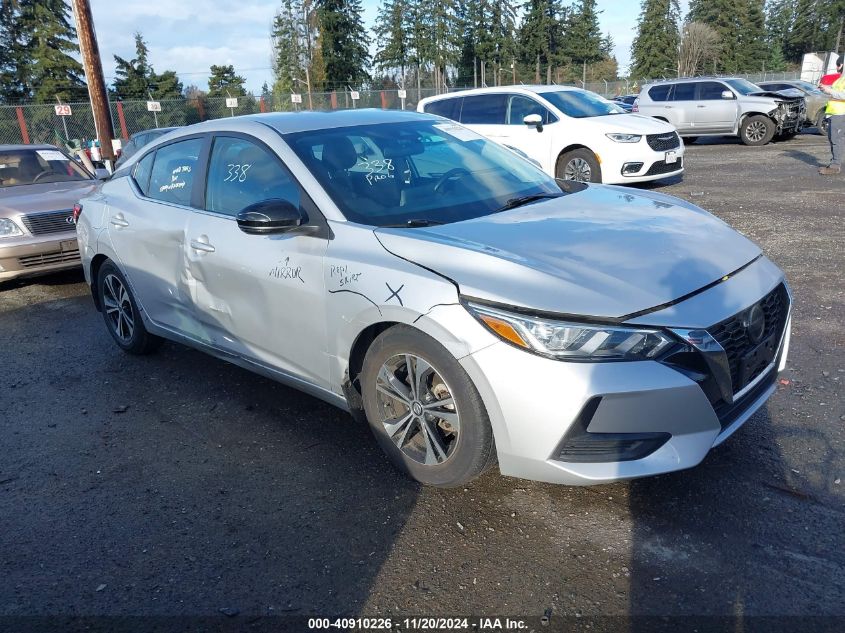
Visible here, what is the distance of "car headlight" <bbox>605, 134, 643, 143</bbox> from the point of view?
35.5 feet

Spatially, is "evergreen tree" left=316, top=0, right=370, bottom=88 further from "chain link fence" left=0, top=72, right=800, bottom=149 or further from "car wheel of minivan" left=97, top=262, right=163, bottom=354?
"car wheel of minivan" left=97, top=262, right=163, bottom=354

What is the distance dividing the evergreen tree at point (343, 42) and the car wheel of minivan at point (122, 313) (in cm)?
6043

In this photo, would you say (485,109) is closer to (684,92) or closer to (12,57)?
(684,92)

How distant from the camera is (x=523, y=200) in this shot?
388 centimetres

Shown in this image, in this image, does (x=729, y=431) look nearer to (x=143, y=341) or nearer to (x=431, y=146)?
(x=431, y=146)

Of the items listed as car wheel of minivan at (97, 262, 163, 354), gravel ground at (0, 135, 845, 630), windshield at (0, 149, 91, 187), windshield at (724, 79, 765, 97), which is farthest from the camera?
windshield at (724, 79, 765, 97)

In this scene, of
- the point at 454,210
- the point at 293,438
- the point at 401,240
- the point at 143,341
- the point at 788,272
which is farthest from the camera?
the point at 788,272

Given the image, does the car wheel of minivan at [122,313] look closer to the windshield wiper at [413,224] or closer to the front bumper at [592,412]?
the windshield wiper at [413,224]

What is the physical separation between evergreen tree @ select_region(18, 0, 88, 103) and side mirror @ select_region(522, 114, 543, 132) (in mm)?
44944

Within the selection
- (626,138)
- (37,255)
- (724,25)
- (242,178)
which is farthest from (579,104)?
(724,25)

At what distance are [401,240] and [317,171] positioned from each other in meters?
0.79

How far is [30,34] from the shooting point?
157 ft

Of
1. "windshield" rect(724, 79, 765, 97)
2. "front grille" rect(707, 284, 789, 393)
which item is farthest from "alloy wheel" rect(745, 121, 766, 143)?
"front grille" rect(707, 284, 789, 393)

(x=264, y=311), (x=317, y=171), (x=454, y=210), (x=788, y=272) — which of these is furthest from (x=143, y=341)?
(x=788, y=272)
